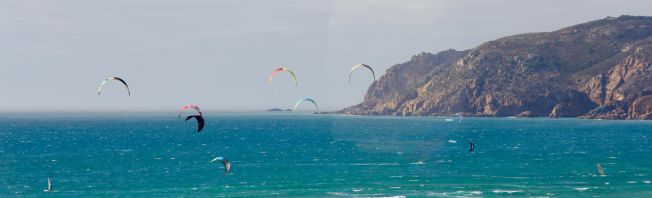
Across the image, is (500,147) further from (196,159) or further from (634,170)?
(196,159)

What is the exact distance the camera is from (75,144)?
7032 inches

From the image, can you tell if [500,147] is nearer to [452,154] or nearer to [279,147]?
[452,154]

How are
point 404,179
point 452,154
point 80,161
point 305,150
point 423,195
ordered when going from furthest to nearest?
point 305,150, point 452,154, point 80,161, point 404,179, point 423,195

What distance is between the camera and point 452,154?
13588 cm

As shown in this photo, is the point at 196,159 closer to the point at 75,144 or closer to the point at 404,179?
the point at 404,179

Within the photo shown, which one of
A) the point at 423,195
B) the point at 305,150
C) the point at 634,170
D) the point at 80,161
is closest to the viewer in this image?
the point at 423,195

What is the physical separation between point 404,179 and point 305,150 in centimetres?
Result: 5459

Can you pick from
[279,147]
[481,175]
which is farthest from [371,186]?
[279,147]

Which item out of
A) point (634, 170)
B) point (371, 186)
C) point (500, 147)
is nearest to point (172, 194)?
point (371, 186)

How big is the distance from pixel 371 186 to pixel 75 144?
353 ft

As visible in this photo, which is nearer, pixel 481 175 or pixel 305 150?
pixel 481 175

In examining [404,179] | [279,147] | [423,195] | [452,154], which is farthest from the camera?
[279,147]

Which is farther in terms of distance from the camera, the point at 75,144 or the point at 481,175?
the point at 75,144

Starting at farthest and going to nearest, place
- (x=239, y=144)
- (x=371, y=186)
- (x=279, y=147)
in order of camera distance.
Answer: (x=239, y=144) < (x=279, y=147) < (x=371, y=186)
